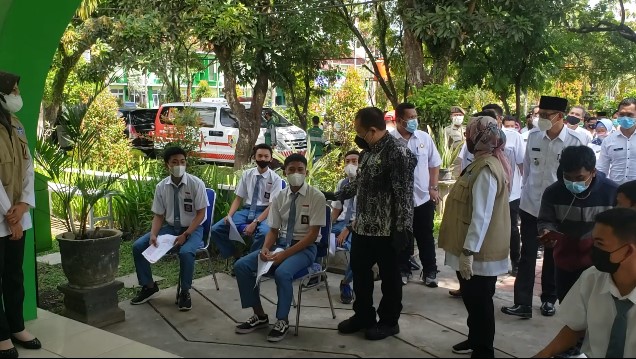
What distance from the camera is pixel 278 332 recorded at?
399 centimetres

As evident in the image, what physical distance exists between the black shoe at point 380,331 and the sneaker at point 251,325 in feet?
2.55

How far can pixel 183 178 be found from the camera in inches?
196

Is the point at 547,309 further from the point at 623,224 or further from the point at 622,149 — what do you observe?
the point at 623,224

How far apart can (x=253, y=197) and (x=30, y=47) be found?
2.39 m

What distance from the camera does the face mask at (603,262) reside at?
2.37 m

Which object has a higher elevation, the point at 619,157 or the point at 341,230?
the point at 619,157

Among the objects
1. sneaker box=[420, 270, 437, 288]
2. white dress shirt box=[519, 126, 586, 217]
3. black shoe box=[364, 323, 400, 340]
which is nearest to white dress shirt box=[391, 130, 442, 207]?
sneaker box=[420, 270, 437, 288]

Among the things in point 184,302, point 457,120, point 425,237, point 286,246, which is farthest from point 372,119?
point 457,120

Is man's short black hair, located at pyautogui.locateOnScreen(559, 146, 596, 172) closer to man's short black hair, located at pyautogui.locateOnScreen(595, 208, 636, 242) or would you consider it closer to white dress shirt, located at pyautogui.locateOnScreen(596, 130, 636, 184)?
man's short black hair, located at pyautogui.locateOnScreen(595, 208, 636, 242)

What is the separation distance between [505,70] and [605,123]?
15.2 feet

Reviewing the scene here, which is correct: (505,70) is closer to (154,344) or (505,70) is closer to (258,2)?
(258,2)

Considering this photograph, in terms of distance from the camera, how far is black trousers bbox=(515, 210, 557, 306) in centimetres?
438

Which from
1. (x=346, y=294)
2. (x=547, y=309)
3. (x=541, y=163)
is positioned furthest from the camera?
(x=346, y=294)

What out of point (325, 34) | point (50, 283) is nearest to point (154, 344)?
point (50, 283)
